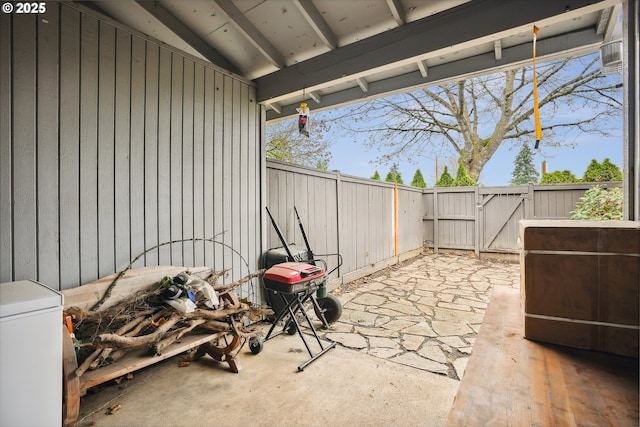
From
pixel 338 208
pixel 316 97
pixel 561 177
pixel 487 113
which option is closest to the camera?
pixel 316 97

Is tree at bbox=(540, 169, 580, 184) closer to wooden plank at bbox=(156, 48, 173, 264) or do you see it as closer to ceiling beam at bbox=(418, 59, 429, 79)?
ceiling beam at bbox=(418, 59, 429, 79)

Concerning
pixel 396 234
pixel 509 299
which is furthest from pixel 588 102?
pixel 509 299

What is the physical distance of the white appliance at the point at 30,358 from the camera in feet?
3.80

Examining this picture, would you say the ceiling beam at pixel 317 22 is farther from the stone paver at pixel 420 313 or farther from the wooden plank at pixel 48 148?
the stone paver at pixel 420 313

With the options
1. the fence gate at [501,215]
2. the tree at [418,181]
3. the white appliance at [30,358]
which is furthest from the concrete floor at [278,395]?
the tree at [418,181]

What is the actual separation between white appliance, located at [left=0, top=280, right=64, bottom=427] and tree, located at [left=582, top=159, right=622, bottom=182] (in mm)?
8676

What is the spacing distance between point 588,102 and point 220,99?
1082 cm

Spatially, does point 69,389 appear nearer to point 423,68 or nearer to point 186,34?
point 186,34

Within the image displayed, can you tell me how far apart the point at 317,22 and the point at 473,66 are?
1577 millimetres

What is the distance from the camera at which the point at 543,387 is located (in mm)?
769

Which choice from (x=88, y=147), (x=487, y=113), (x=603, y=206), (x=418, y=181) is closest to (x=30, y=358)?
(x=88, y=147)

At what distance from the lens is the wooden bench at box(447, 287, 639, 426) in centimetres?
66

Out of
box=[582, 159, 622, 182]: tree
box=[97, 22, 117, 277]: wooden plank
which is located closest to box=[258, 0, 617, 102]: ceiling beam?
box=[97, 22, 117, 277]: wooden plank

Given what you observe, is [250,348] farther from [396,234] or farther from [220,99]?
[396,234]
